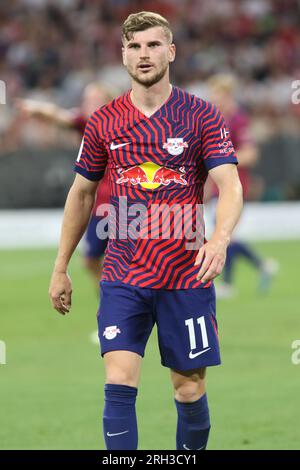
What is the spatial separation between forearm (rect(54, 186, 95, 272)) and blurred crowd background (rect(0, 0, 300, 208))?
1473 cm

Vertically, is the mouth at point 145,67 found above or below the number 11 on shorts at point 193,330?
above

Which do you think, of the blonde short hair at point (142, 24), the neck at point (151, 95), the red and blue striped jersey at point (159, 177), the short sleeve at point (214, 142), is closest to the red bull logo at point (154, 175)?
the red and blue striped jersey at point (159, 177)

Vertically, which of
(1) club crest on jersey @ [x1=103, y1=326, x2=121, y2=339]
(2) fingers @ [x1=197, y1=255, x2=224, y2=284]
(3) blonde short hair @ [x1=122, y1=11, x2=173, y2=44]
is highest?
(3) blonde short hair @ [x1=122, y1=11, x2=173, y2=44]

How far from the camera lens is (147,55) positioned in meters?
5.98

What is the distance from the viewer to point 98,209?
11305mm

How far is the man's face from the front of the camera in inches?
236

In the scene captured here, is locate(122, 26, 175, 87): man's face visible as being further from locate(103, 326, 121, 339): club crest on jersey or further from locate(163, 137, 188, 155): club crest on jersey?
locate(103, 326, 121, 339): club crest on jersey

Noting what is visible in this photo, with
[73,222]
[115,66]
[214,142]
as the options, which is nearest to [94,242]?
[73,222]

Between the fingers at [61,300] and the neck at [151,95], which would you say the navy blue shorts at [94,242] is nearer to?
the fingers at [61,300]

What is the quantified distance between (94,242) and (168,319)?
17.1ft

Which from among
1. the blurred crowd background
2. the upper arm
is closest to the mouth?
the upper arm

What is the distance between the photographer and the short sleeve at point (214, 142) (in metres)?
6.04

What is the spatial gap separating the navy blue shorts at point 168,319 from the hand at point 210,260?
1.38 ft

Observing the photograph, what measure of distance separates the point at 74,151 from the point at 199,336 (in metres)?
15.2
